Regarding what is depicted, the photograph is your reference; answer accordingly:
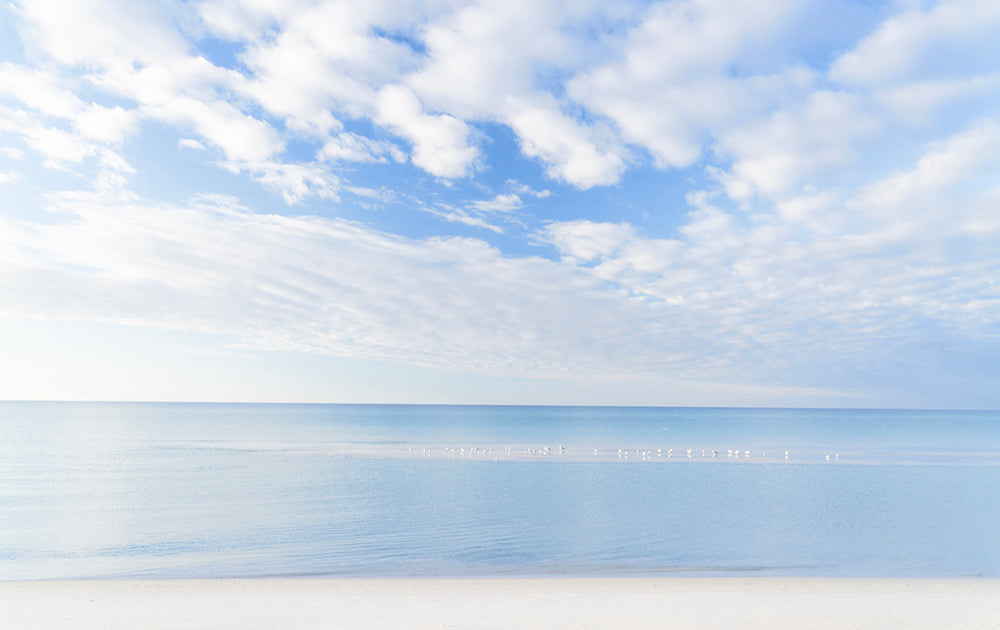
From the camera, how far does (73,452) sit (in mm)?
58312

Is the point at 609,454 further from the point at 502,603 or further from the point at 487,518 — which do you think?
the point at 502,603

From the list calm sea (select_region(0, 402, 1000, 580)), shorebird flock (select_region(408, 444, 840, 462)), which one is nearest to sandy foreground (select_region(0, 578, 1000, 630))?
calm sea (select_region(0, 402, 1000, 580))

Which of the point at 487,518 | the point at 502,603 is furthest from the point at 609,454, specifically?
the point at 502,603

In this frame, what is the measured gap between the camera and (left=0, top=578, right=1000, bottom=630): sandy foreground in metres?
12.7

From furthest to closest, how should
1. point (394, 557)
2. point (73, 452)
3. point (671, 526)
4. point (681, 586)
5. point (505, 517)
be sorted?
point (73, 452)
point (505, 517)
point (671, 526)
point (394, 557)
point (681, 586)

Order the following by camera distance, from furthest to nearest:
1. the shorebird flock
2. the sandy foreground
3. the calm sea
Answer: the shorebird flock < the calm sea < the sandy foreground

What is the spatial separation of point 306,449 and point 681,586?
5143 centimetres

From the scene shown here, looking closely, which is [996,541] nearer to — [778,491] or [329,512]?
[778,491]

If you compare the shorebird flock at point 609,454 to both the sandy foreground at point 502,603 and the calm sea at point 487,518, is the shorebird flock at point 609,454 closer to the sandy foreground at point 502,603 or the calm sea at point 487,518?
the calm sea at point 487,518

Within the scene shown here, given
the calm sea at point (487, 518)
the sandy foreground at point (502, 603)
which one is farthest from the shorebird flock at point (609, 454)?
the sandy foreground at point (502, 603)

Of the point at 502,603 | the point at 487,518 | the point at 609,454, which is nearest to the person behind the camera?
the point at 502,603

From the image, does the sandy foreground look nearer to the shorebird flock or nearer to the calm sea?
the calm sea

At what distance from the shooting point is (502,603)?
14227mm

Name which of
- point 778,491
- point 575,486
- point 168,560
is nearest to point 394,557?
point 168,560
